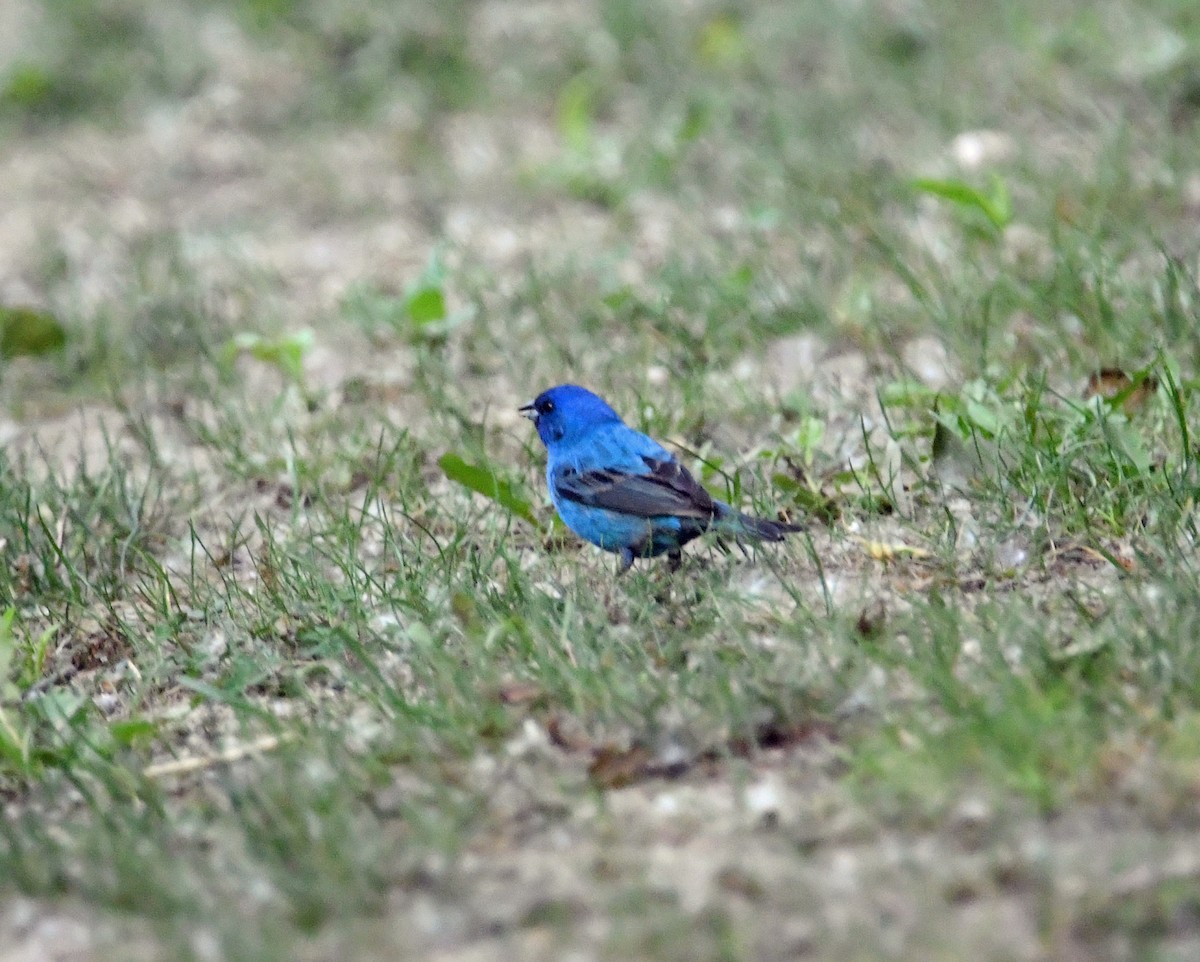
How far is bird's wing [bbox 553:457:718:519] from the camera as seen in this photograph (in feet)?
12.6

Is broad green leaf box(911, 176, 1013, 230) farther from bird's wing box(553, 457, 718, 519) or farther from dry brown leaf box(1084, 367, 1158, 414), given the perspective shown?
bird's wing box(553, 457, 718, 519)

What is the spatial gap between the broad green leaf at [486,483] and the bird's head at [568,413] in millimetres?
216

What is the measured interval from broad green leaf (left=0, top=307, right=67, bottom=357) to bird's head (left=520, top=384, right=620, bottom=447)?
2027 mm

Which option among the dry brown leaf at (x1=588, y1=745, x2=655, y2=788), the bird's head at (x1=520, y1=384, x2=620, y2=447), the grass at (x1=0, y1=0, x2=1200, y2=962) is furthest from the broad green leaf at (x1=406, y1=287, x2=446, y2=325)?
the dry brown leaf at (x1=588, y1=745, x2=655, y2=788)

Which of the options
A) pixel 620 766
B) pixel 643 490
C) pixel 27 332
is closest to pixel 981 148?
pixel 643 490

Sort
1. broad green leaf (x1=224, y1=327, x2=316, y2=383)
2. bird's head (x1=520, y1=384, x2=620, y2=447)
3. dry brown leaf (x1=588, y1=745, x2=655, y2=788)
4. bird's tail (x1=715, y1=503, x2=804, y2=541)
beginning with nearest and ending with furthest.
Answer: dry brown leaf (x1=588, y1=745, x2=655, y2=788)
bird's tail (x1=715, y1=503, x2=804, y2=541)
bird's head (x1=520, y1=384, x2=620, y2=447)
broad green leaf (x1=224, y1=327, x2=316, y2=383)

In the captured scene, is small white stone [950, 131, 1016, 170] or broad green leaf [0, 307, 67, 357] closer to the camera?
broad green leaf [0, 307, 67, 357]

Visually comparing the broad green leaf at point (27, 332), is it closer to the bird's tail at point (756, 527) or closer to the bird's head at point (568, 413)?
the bird's head at point (568, 413)

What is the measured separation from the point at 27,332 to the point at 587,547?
241cm

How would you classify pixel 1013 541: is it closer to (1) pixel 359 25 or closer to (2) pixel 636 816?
(2) pixel 636 816

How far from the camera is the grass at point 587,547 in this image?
266cm

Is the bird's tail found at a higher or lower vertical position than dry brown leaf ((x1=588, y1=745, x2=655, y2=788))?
higher

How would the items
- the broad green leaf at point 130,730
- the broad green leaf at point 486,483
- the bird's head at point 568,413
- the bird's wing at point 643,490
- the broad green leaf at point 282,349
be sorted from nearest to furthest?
the broad green leaf at point 130,730 → the bird's wing at point 643,490 → the broad green leaf at point 486,483 → the bird's head at point 568,413 → the broad green leaf at point 282,349

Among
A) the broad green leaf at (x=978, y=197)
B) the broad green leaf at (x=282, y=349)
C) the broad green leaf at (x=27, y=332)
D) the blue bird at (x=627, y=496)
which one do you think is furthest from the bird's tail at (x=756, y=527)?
the broad green leaf at (x=27, y=332)
